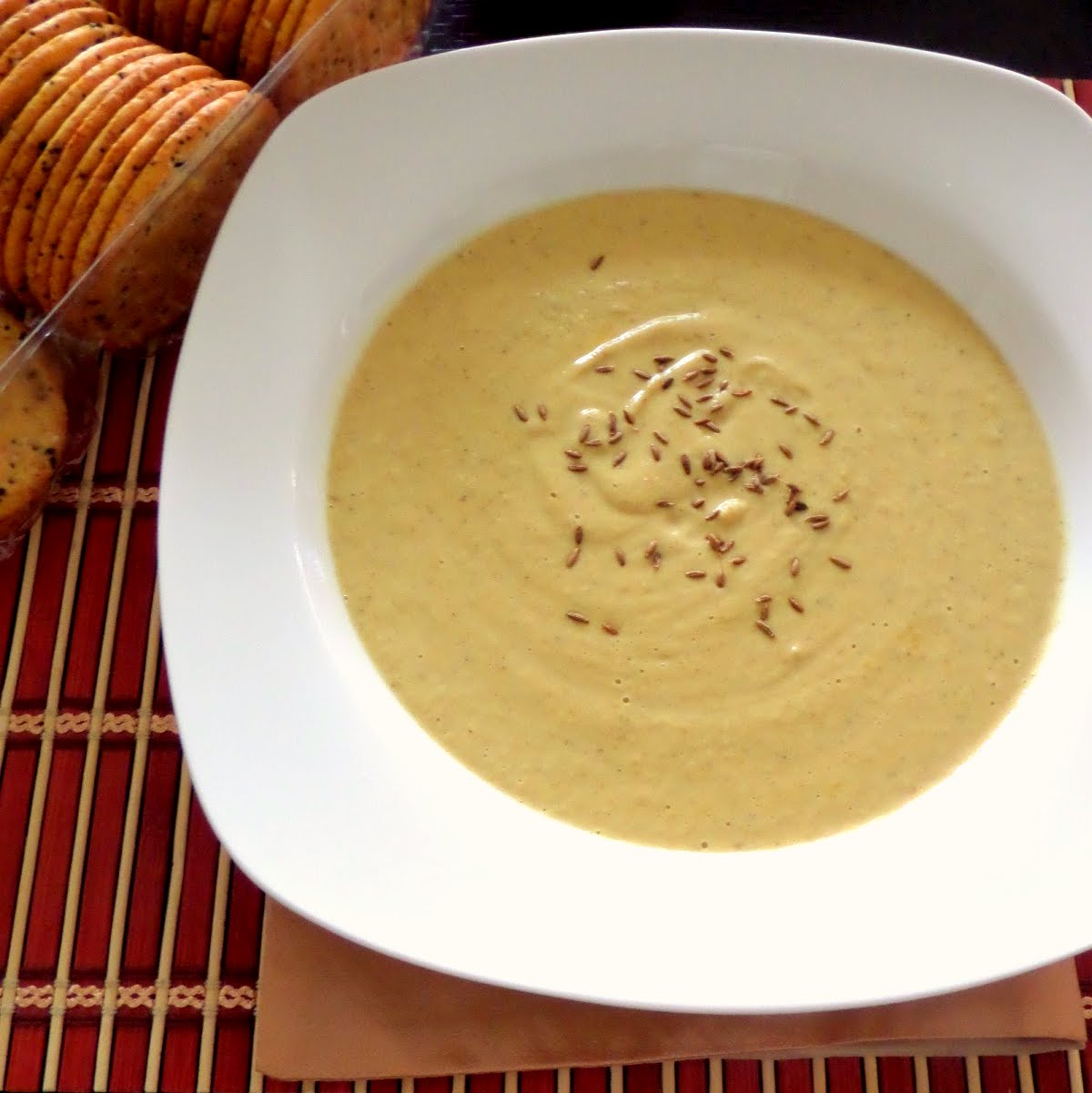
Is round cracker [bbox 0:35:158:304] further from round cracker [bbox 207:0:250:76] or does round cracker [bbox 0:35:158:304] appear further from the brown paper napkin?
the brown paper napkin

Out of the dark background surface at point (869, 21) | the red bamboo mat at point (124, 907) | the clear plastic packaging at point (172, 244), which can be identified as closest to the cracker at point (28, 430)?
the clear plastic packaging at point (172, 244)

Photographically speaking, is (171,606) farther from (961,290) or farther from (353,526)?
(961,290)

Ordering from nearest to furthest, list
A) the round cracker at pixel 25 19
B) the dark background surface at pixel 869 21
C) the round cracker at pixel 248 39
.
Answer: the round cracker at pixel 25 19 → the round cracker at pixel 248 39 → the dark background surface at pixel 869 21

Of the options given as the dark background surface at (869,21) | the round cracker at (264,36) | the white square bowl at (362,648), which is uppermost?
the dark background surface at (869,21)

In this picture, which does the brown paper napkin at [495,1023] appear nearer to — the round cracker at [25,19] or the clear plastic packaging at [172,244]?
the clear plastic packaging at [172,244]

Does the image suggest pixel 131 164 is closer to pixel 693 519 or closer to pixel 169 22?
pixel 169 22

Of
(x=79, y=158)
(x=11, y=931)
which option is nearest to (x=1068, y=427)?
(x=79, y=158)
